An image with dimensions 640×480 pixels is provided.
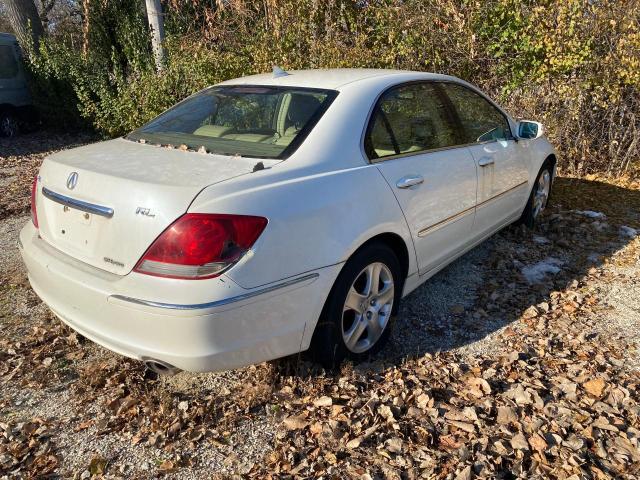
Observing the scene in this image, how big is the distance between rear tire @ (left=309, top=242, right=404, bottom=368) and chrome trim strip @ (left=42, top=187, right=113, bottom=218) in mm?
1111

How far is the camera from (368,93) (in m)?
3.15

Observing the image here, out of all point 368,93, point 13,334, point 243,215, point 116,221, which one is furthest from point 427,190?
point 13,334

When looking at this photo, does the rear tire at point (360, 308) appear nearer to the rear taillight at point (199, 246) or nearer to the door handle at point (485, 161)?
the rear taillight at point (199, 246)

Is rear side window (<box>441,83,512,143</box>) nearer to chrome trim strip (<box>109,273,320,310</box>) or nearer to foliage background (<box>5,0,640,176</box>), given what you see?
chrome trim strip (<box>109,273,320,310</box>)

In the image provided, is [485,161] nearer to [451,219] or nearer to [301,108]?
[451,219]

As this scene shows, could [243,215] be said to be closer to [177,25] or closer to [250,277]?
[250,277]

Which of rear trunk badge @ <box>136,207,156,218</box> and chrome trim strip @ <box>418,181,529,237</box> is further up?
rear trunk badge @ <box>136,207,156,218</box>

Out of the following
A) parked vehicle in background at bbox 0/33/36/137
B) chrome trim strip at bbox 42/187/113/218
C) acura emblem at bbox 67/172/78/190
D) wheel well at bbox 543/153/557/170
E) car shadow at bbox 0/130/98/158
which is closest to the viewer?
chrome trim strip at bbox 42/187/113/218

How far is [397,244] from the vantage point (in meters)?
3.14

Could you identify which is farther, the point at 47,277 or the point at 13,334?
the point at 13,334

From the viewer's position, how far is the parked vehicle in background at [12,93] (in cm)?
1214

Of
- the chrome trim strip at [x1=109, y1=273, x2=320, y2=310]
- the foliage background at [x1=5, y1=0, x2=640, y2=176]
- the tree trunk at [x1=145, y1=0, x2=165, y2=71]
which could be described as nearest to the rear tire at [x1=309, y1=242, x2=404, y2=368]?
the chrome trim strip at [x1=109, y1=273, x2=320, y2=310]

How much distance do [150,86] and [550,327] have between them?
7.79m

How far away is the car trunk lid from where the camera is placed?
89.5 inches
